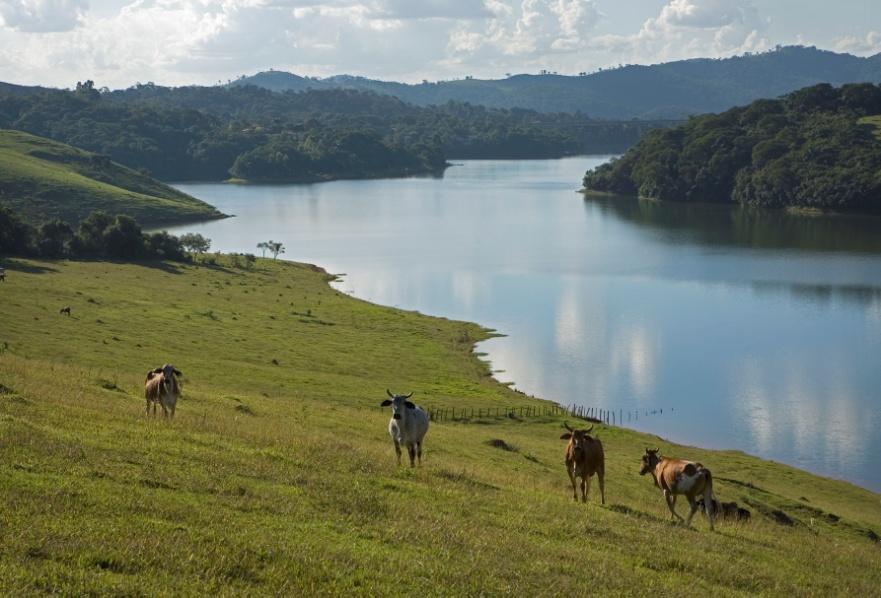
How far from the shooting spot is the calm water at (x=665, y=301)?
5700 cm

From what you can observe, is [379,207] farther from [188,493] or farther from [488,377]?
[188,493]

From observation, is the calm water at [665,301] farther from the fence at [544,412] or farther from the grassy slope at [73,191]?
the grassy slope at [73,191]

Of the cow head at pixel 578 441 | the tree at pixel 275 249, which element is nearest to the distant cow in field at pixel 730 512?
the cow head at pixel 578 441

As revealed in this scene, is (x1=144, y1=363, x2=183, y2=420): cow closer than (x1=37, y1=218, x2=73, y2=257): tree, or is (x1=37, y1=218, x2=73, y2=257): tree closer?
(x1=144, y1=363, x2=183, y2=420): cow

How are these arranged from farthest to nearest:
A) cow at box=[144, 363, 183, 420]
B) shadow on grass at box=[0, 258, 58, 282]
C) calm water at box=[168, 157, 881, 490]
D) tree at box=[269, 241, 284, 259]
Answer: tree at box=[269, 241, 284, 259] < shadow on grass at box=[0, 258, 58, 282] < calm water at box=[168, 157, 881, 490] < cow at box=[144, 363, 183, 420]

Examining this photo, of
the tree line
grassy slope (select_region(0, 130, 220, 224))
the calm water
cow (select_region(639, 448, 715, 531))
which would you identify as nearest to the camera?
cow (select_region(639, 448, 715, 531))

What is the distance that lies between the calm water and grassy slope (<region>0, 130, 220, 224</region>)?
1074 centimetres

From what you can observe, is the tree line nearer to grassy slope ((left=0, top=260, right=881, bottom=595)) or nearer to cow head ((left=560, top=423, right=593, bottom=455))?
grassy slope ((left=0, top=260, right=881, bottom=595))

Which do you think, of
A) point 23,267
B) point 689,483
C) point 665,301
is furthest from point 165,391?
point 665,301

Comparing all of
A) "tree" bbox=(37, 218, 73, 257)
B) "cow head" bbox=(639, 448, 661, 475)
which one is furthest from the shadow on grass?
"cow head" bbox=(639, 448, 661, 475)

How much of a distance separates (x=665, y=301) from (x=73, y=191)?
110 metres

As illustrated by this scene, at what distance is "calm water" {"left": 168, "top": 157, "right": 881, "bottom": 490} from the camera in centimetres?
5700

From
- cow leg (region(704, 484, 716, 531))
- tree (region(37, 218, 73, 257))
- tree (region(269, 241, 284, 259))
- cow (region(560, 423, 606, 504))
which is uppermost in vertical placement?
cow (region(560, 423, 606, 504))

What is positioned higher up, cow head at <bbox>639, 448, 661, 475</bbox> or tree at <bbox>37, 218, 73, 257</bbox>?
cow head at <bbox>639, 448, 661, 475</bbox>
